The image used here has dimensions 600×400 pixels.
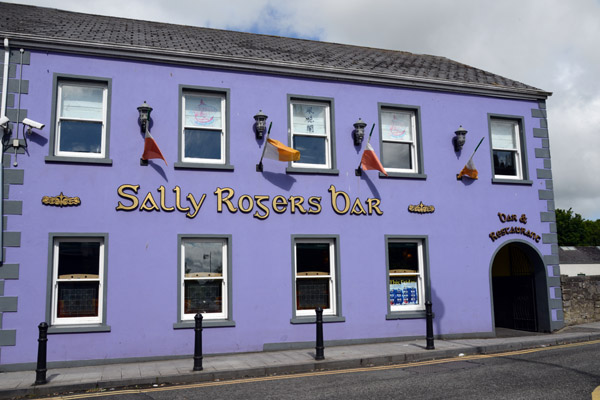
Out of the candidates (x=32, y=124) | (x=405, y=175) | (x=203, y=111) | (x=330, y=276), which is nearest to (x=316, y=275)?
(x=330, y=276)

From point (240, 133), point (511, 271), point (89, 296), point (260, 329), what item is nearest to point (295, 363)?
point (260, 329)

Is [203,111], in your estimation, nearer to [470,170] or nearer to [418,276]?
[418,276]

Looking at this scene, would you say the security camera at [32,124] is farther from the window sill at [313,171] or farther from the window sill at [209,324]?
the window sill at [313,171]

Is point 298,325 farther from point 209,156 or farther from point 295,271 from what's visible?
point 209,156

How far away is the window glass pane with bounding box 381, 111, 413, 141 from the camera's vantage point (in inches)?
544

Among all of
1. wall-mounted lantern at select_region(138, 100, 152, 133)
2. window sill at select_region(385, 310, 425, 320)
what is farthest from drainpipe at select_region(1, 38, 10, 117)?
window sill at select_region(385, 310, 425, 320)

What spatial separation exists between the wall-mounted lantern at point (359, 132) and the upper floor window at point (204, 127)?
10.5ft

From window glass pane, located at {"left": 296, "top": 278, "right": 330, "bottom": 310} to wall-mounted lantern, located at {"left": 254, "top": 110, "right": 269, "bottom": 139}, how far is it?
3567 mm

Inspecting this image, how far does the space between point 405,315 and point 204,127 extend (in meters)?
6.62

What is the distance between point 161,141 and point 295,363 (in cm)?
565

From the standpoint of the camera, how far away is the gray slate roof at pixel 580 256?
216 ft

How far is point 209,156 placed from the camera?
1231 cm

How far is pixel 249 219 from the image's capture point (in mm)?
12156

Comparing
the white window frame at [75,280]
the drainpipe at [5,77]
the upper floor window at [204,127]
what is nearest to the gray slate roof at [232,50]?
the drainpipe at [5,77]
